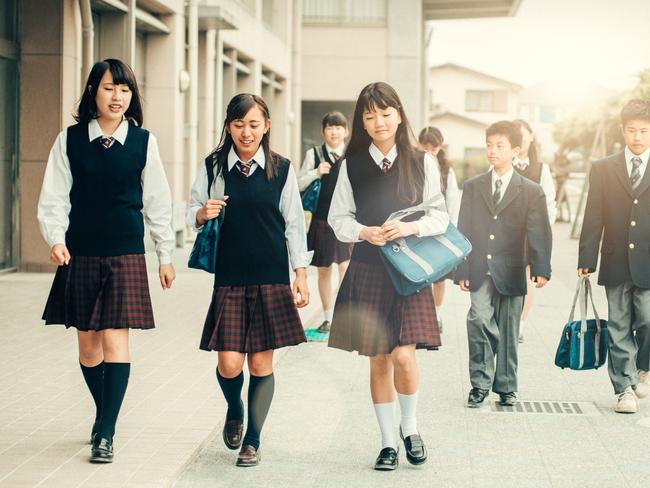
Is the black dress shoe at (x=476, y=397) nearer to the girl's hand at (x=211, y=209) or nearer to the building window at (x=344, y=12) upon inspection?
the girl's hand at (x=211, y=209)

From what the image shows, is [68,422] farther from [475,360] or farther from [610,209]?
[610,209]

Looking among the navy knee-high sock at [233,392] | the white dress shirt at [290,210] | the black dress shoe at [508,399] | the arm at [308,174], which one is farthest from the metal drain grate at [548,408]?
the arm at [308,174]

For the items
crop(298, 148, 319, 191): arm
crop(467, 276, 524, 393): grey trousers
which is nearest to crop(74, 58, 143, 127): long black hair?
crop(467, 276, 524, 393): grey trousers

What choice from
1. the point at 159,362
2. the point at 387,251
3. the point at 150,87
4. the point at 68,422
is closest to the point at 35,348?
the point at 159,362

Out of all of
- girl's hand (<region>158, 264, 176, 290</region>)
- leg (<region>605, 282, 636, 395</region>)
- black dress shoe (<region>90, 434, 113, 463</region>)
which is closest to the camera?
black dress shoe (<region>90, 434, 113, 463</region>)

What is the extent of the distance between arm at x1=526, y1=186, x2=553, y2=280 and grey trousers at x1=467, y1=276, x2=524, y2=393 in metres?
0.26

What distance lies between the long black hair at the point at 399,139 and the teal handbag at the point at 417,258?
11cm

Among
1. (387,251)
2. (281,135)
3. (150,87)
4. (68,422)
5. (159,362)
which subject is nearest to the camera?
(387,251)

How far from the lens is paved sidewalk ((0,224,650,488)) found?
5188 mm

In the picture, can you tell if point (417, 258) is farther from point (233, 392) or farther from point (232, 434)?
point (232, 434)

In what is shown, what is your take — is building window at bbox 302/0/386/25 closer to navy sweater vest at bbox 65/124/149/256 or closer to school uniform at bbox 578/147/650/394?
school uniform at bbox 578/147/650/394

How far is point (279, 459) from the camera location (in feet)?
18.1

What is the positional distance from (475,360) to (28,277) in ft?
25.7

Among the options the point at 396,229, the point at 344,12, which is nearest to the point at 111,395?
the point at 396,229
